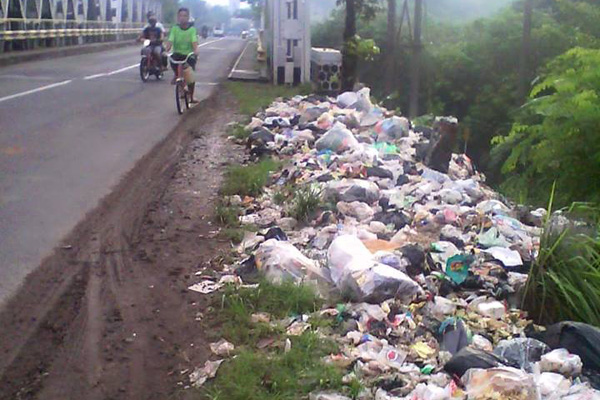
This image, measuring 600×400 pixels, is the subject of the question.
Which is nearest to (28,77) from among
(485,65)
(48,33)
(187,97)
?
(187,97)

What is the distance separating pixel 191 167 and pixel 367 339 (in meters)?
5.16

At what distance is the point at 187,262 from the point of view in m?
5.66

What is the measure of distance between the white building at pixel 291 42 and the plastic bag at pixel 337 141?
9.32m

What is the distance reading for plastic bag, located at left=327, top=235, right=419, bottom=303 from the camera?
4746 millimetres

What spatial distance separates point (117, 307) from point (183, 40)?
978 cm

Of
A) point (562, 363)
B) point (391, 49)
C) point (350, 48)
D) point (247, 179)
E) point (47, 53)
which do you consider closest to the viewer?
point (562, 363)

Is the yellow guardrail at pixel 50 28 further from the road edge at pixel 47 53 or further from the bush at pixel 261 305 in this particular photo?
the bush at pixel 261 305

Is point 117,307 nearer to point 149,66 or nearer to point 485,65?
point 485,65

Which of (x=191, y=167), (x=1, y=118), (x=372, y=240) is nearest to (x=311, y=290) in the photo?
(x=372, y=240)

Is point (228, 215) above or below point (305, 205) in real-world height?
below

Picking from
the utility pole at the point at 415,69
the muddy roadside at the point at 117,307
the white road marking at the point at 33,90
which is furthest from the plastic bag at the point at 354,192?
the utility pole at the point at 415,69

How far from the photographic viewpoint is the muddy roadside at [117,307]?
12.8 feet

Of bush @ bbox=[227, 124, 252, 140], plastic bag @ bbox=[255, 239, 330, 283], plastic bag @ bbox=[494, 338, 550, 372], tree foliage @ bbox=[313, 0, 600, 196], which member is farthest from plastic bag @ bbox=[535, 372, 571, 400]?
tree foliage @ bbox=[313, 0, 600, 196]

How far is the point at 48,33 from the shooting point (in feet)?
104
